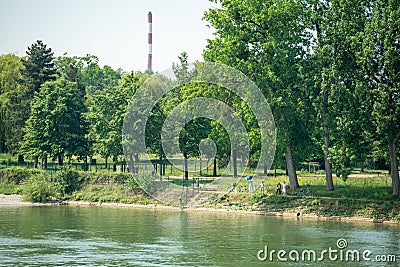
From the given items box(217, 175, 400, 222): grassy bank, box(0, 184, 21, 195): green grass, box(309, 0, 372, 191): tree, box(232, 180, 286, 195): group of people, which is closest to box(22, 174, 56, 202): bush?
box(0, 184, 21, 195): green grass

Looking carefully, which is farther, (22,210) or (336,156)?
(22,210)

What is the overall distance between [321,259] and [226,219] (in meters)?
15.7

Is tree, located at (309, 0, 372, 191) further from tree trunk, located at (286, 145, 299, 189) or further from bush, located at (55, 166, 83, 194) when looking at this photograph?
bush, located at (55, 166, 83, 194)

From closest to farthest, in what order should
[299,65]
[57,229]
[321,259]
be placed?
1. [321,259]
2. [57,229]
3. [299,65]

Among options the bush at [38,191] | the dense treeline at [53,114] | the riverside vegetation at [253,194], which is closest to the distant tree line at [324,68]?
the riverside vegetation at [253,194]

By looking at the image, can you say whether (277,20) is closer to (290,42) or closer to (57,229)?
(290,42)

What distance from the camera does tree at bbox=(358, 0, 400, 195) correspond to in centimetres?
4600

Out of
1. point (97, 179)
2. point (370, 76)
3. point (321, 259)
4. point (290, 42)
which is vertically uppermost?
point (290, 42)

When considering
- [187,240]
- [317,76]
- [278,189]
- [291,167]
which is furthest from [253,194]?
[187,240]

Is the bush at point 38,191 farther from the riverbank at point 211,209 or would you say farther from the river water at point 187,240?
the river water at point 187,240

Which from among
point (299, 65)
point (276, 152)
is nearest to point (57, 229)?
point (276, 152)

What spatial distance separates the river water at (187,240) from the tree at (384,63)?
6.86 m

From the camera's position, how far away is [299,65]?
5231cm

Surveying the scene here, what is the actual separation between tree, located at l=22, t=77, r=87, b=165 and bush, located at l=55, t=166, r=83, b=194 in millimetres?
8095
